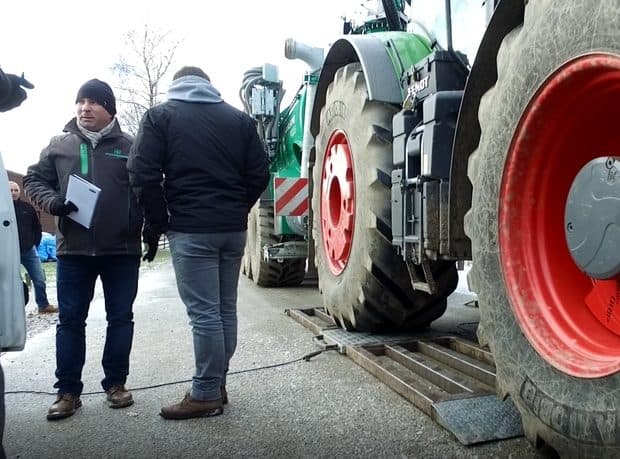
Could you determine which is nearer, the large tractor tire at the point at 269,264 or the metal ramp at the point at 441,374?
the metal ramp at the point at 441,374

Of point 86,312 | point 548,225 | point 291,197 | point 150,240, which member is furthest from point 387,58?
point 291,197

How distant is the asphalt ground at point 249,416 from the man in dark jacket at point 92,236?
25cm

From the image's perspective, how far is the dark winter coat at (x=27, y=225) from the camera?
6781mm

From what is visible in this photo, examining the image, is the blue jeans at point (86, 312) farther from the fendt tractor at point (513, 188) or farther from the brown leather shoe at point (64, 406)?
the fendt tractor at point (513, 188)

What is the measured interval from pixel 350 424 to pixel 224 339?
0.83 m

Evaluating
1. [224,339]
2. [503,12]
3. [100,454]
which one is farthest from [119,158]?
[503,12]

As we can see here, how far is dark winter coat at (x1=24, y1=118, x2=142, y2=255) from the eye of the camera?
3033mm

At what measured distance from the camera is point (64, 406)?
290cm

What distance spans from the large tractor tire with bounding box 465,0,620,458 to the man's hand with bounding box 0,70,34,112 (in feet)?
5.66

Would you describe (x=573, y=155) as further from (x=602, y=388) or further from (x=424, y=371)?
(x=424, y=371)

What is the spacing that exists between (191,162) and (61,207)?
0.75 metres

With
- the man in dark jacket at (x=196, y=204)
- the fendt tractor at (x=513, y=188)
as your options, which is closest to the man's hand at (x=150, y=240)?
the man in dark jacket at (x=196, y=204)

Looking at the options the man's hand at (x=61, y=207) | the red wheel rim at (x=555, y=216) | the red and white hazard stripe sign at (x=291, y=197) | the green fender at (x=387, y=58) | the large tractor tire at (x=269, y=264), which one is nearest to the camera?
the red wheel rim at (x=555, y=216)

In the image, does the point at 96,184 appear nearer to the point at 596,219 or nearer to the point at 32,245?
the point at 596,219
